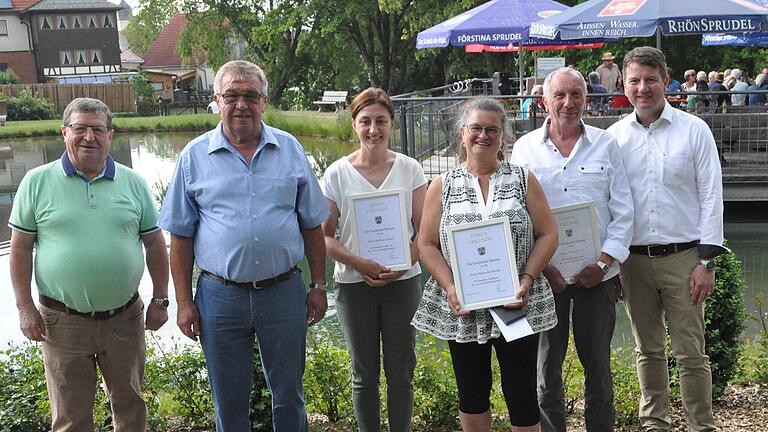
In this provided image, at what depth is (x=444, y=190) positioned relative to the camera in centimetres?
410

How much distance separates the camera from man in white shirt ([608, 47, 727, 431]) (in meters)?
4.34

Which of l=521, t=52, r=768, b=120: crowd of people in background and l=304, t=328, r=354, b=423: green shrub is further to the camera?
l=521, t=52, r=768, b=120: crowd of people in background

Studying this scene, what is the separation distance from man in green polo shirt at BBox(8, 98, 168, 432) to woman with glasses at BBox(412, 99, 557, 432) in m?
1.40

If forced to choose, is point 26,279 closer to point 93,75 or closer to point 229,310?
point 229,310

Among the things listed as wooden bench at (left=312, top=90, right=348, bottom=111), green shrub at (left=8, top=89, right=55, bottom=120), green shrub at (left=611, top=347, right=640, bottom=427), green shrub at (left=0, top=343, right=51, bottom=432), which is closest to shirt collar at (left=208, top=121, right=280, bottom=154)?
green shrub at (left=0, top=343, right=51, bottom=432)

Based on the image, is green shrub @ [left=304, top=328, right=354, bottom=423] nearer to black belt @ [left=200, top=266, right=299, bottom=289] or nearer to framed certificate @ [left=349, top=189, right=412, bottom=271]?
framed certificate @ [left=349, top=189, right=412, bottom=271]

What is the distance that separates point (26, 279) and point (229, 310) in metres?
1.01

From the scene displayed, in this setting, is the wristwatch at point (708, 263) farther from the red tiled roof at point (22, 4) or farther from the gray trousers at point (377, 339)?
the red tiled roof at point (22, 4)

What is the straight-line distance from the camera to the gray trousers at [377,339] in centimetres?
444

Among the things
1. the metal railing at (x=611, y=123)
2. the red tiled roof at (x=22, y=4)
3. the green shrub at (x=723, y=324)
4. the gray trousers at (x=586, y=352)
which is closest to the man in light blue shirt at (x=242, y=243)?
the gray trousers at (x=586, y=352)

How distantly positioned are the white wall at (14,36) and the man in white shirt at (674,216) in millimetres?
72777

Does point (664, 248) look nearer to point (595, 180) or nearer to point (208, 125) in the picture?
point (595, 180)

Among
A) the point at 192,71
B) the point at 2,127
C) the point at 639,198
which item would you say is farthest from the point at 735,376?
the point at 192,71

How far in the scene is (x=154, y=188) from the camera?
17203 millimetres
